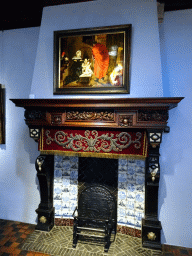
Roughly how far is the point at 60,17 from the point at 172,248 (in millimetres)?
3326

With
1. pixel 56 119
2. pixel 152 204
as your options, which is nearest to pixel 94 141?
pixel 56 119

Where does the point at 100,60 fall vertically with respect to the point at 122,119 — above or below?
above

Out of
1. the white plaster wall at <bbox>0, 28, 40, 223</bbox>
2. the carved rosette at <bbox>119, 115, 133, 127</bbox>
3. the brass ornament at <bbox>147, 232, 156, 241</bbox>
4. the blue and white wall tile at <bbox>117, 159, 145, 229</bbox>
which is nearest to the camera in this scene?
the carved rosette at <bbox>119, 115, 133, 127</bbox>

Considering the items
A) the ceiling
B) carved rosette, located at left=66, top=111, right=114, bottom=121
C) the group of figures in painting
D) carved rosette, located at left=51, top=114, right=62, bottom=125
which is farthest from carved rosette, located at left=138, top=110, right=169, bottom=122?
the ceiling

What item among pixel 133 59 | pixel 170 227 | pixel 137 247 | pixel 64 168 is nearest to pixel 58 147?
pixel 64 168

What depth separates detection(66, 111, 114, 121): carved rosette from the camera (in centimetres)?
214

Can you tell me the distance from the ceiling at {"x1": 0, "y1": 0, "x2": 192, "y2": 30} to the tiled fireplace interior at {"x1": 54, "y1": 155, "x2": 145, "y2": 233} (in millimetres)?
2047

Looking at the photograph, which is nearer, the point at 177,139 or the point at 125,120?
the point at 125,120

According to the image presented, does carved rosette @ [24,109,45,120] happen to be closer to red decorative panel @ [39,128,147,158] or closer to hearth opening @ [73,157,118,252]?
red decorative panel @ [39,128,147,158]

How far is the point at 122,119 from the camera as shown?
2.11 m

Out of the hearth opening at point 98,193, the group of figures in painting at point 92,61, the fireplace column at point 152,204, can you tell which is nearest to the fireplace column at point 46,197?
the hearth opening at point 98,193

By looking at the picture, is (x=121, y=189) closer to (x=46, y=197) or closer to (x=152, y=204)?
(x=152, y=204)

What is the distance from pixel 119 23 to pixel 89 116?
1.18 meters

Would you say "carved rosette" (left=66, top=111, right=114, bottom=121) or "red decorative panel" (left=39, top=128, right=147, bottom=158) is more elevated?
"carved rosette" (left=66, top=111, right=114, bottom=121)
